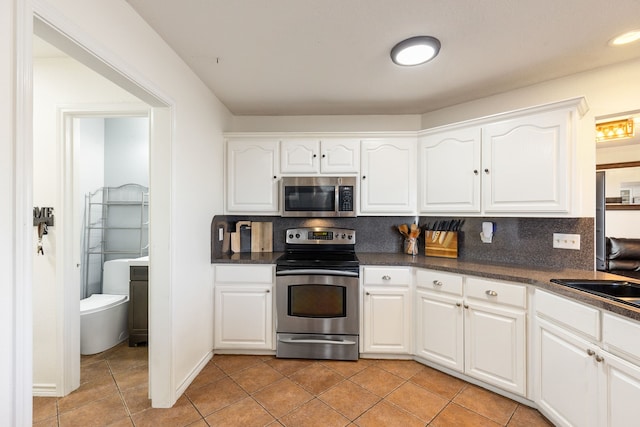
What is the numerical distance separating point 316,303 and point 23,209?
191cm

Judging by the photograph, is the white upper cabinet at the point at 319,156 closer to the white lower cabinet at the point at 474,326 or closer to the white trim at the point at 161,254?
the white trim at the point at 161,254

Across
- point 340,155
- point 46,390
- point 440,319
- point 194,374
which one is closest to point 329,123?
point 340,155

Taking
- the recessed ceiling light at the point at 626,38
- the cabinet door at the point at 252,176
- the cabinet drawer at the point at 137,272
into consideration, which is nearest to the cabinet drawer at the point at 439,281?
the cabinet door at the point at 252,176

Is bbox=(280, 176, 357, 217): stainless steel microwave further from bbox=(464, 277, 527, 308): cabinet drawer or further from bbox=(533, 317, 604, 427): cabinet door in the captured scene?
bbox=(533, 317, 604, 427): cabinet door

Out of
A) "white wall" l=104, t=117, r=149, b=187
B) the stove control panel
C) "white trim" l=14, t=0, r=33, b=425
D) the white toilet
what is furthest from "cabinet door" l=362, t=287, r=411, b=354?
"white wall" l=104, t=117, r=149, b=187

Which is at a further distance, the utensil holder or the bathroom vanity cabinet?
the utensil holder

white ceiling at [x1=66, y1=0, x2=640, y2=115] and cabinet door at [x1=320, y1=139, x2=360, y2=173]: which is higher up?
white ceiling at [x1=66, y1=0, x2=640, y2=115]

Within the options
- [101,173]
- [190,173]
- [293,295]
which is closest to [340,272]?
[293,295]

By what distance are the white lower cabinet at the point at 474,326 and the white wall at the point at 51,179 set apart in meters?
2.69

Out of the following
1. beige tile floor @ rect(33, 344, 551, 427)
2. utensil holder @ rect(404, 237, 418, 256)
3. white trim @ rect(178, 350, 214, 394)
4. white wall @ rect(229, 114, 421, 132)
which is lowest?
beige tile floor @ rect(33, 344, 551, 427)

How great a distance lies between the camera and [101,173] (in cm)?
306

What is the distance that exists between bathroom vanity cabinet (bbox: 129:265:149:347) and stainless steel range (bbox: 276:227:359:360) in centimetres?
132

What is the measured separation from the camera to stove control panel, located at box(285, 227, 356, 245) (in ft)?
9.08

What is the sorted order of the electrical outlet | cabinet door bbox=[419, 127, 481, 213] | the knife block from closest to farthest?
1. the electrical outlet
2. cabinet door bbox=[419, 127, 481, 213]
3. the knife block
